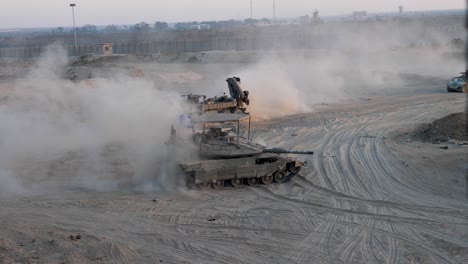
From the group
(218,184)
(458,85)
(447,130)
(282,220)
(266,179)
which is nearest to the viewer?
(282,220)

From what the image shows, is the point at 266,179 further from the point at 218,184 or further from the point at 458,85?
the point at 458,85

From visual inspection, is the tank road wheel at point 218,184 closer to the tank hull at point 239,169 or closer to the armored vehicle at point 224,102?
the tank hull at point 239,169

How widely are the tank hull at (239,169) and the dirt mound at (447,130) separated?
7571 millimetres

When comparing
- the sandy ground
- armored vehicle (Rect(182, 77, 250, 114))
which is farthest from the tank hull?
armored vehicle (Rect(182, 77, 250, 114))

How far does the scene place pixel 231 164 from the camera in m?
16.6

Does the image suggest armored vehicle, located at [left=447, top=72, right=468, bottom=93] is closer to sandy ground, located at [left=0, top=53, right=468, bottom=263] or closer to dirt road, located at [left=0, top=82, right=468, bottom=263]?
sandy ground, located at [left=0, top=53, right=468, bottom=263]

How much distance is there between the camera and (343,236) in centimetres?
1314

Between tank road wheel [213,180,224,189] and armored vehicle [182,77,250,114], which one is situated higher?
armored vehicle [182,77,250,114]

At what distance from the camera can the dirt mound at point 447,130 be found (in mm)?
22469

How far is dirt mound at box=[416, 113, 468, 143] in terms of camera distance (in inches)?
885

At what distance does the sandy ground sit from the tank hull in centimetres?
36

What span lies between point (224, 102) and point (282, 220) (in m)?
13.5

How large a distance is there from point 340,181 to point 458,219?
13.5 feet

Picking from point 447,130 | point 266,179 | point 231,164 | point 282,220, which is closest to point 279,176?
point 266,179
